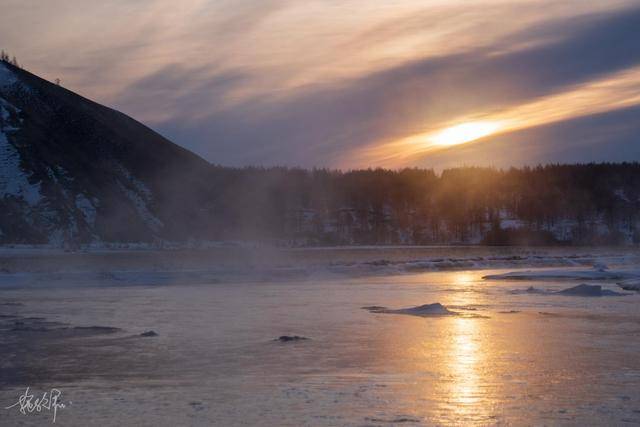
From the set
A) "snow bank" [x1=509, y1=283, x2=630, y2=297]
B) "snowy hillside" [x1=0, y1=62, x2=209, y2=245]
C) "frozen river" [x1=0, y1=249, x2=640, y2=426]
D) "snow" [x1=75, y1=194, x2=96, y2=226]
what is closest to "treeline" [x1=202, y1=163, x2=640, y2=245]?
"snowy hillside" [x1=0, y1=62, x2=209, y2=245]

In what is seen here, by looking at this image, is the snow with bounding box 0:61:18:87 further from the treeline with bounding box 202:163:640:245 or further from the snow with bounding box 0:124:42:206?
the treeline with bounding box 202:163:640:245

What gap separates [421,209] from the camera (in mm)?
185375

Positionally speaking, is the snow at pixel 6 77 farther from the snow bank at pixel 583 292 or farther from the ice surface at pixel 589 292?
the ice surface at pixel 589 292

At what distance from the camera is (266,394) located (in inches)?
464

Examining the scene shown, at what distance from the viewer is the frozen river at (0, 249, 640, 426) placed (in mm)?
10680

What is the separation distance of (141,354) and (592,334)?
Result: 10.4 m

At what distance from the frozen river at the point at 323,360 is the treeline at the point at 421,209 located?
10992cm

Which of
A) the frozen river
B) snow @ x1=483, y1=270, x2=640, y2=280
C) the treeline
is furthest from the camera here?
the treeline

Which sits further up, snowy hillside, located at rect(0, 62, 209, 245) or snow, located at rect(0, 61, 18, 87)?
snow, located at rect(0, 61, 18, 87)

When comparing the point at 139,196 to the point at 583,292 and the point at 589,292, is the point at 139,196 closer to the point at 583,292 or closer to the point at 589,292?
the point at 583,292

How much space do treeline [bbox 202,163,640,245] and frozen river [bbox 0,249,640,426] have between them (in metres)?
110

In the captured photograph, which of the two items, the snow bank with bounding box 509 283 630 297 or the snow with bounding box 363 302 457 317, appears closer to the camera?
the snow with bounding box 363 302 457 317

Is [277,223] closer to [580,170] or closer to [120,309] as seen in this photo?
[580,170]

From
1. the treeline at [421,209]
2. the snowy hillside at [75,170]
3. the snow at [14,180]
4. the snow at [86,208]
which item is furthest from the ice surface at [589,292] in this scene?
the treeline at [421,209]
